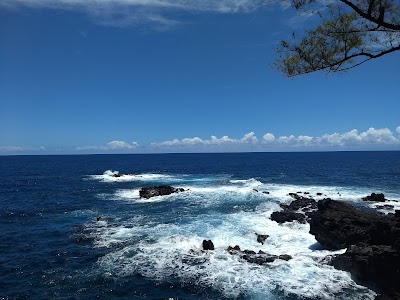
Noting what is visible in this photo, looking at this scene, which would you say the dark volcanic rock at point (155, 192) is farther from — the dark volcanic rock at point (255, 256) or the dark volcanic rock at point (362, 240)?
the dark volcanic rock at point (362, 240)

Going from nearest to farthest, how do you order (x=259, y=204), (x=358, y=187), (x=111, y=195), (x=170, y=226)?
(x=170, y=226), (x=259, y=204), (x=111, y=195), (x=358, y=187)

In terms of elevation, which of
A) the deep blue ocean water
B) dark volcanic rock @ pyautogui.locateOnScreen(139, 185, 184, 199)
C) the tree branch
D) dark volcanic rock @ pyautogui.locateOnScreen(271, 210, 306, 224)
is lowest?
the deep blue ocean water

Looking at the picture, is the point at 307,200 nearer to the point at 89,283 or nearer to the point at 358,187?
the point at 358,187

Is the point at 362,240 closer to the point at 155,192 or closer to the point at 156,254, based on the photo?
the point at 156,254

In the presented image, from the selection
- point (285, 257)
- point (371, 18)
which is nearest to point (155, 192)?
point (285, 257)

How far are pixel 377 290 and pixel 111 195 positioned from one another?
166 feet

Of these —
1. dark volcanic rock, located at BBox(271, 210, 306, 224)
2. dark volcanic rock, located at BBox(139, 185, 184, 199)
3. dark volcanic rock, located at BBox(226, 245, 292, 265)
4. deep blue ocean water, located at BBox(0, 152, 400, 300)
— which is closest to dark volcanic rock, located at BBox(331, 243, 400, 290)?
deep blue ocean water, located at BBox(0, 152, 400, 300)

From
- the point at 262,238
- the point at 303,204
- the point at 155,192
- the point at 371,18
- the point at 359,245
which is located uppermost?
the point at 371,18

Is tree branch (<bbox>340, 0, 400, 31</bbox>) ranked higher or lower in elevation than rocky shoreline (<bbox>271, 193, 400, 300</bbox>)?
higher

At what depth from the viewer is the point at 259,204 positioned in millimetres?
51562

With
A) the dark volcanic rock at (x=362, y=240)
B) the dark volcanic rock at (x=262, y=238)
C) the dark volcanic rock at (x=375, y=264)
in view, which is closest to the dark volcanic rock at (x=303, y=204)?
the dark volcanic rock at (x=362, y=240)

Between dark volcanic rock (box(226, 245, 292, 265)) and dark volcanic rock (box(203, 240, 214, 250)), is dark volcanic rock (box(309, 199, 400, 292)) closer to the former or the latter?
dark volcanic rock (box(226, 245, 292, 265))

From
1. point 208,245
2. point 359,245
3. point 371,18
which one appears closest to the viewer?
point 371,18

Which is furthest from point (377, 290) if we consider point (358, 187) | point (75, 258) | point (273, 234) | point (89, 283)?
point (358, 187)
